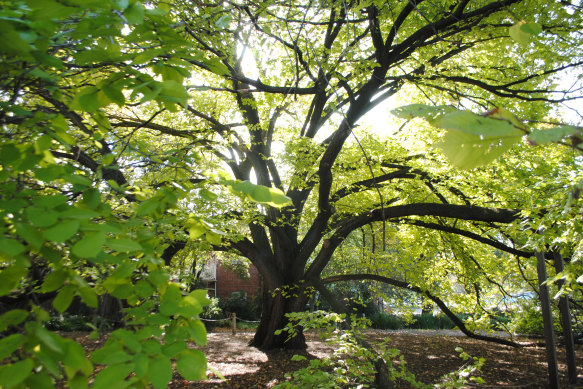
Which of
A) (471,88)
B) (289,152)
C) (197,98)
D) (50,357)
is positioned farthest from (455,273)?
(50,357)

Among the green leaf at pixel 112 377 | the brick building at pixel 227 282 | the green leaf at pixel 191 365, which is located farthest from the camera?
the brick building at pixel 227 282

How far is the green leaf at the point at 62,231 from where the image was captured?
0.88 meters

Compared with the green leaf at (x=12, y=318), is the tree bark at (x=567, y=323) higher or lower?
lower

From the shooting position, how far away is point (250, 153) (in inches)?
324

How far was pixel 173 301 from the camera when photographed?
118cm

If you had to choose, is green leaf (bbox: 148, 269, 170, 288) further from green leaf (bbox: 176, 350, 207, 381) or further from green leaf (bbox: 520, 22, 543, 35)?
green leaf (bbox: 520, 22, 543, 35)

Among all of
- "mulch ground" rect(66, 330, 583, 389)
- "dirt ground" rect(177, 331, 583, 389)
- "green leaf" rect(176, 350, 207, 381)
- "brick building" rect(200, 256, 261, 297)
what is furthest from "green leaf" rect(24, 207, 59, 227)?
"brick building" rect(200, 256, 261, 297)

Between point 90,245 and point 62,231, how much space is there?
7 cm

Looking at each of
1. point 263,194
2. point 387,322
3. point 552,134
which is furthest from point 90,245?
point 387,322

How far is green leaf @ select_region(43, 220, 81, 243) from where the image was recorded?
2.89 ft

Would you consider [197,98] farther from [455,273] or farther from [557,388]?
[557,388]

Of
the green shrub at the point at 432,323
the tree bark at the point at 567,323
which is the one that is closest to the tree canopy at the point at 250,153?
the tree bark at the point at 567,323

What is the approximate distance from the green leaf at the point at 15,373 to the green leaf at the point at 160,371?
29cm

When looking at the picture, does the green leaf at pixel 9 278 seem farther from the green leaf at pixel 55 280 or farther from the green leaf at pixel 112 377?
the green leaf at pixel 112 377
